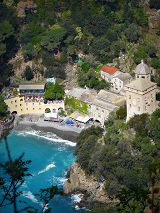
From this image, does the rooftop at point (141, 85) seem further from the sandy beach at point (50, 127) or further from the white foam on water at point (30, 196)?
the white foam on water at point (30, 196)

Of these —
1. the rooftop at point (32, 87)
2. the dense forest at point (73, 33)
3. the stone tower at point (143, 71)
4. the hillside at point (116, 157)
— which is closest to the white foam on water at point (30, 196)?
the hillside at point (116, 157)

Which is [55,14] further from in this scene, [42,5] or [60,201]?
[60,201]

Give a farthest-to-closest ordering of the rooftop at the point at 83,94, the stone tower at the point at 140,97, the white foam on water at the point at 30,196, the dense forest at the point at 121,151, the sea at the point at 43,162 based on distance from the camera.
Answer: the rooftop at the point at 83,94 → the stone tower at the point at 140,97 → the white foam on water at the point at 30,196 → the sea at the point at 43,162 → the dense forest at the point at 121,151

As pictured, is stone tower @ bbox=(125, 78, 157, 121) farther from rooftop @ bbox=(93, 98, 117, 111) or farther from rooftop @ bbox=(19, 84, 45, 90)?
rooftop @ bbox=(19, 84, 45, 90)

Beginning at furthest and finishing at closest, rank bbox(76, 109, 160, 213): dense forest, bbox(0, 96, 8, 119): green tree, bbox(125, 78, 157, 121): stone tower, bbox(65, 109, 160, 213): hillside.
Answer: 1. bbox(0, 96, 8, 119): green tree
2. bbox(125, 78, 157, 121): stone tower
3. bbox(65, 109, 160, 213): hillside
4. bbox(76, 109, 160, 213): dense forest

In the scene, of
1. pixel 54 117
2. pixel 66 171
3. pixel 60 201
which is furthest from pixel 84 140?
pixel 54 117

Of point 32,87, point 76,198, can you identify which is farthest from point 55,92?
point 76,198

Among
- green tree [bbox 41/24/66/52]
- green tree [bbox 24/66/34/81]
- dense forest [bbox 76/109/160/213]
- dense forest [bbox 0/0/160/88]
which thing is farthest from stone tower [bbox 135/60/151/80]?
green tree [bbox 24/66/34/81]
